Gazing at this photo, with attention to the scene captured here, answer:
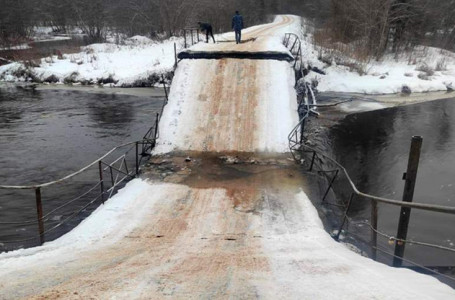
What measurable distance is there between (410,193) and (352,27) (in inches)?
1469

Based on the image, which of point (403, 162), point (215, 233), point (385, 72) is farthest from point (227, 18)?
point (215, 233)

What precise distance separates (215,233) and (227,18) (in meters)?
49.4

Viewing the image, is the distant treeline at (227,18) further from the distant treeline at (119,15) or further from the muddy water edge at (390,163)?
the muddy water edge at (390,163)

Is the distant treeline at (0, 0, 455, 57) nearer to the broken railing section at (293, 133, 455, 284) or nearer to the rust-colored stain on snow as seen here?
the broken railing section at (293, 133, 455, 284)

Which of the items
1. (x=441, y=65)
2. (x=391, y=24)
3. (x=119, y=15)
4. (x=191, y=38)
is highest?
(x=119, y=15)

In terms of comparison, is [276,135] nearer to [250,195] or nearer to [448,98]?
[250,195]

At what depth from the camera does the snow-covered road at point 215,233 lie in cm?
482

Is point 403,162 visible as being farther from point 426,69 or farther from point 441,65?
point 441,65

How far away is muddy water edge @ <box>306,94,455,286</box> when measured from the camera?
34.7 feet

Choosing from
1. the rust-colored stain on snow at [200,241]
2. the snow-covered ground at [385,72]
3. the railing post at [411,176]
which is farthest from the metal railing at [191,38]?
the railing post at [411,176]

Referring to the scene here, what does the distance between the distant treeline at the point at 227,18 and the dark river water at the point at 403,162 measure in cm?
1396

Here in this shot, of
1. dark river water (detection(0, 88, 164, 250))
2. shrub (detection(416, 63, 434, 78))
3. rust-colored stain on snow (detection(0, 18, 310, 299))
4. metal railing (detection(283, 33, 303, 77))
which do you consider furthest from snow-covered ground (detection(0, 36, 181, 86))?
rust-colored stain on snow (detection(0, 18, 310, 299))

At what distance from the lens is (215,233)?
809 cm

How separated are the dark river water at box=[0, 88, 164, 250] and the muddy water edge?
27.8 feet
